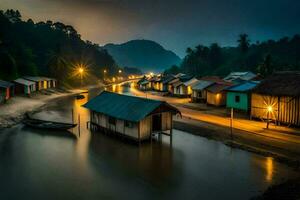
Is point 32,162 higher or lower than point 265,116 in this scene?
lower

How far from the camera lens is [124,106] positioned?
3256 centimetres

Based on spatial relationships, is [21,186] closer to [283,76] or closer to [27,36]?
[283,76]

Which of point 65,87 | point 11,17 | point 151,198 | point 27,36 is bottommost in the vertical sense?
point 151,198

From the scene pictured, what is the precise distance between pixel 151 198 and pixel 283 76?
29.7 metres

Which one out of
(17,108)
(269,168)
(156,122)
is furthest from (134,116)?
(17,108)

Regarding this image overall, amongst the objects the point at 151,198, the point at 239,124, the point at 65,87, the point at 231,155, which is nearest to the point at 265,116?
the point at 239,124

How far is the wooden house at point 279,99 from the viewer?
35062mm

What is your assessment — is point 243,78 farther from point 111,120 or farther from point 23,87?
point 23,87

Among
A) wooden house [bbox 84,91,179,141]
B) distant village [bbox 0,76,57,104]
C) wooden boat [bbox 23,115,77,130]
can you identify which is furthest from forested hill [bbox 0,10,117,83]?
wooden house [bbox 84,91,179,141]

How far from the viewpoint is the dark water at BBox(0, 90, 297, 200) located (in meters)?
19.8

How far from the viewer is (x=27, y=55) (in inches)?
3693

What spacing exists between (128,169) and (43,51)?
113226 millimetres

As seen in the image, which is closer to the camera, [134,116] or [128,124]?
[134,116]

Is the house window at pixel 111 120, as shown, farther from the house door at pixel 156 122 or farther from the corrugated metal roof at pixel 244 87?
the corrugated metal roof at pixel 244 87
